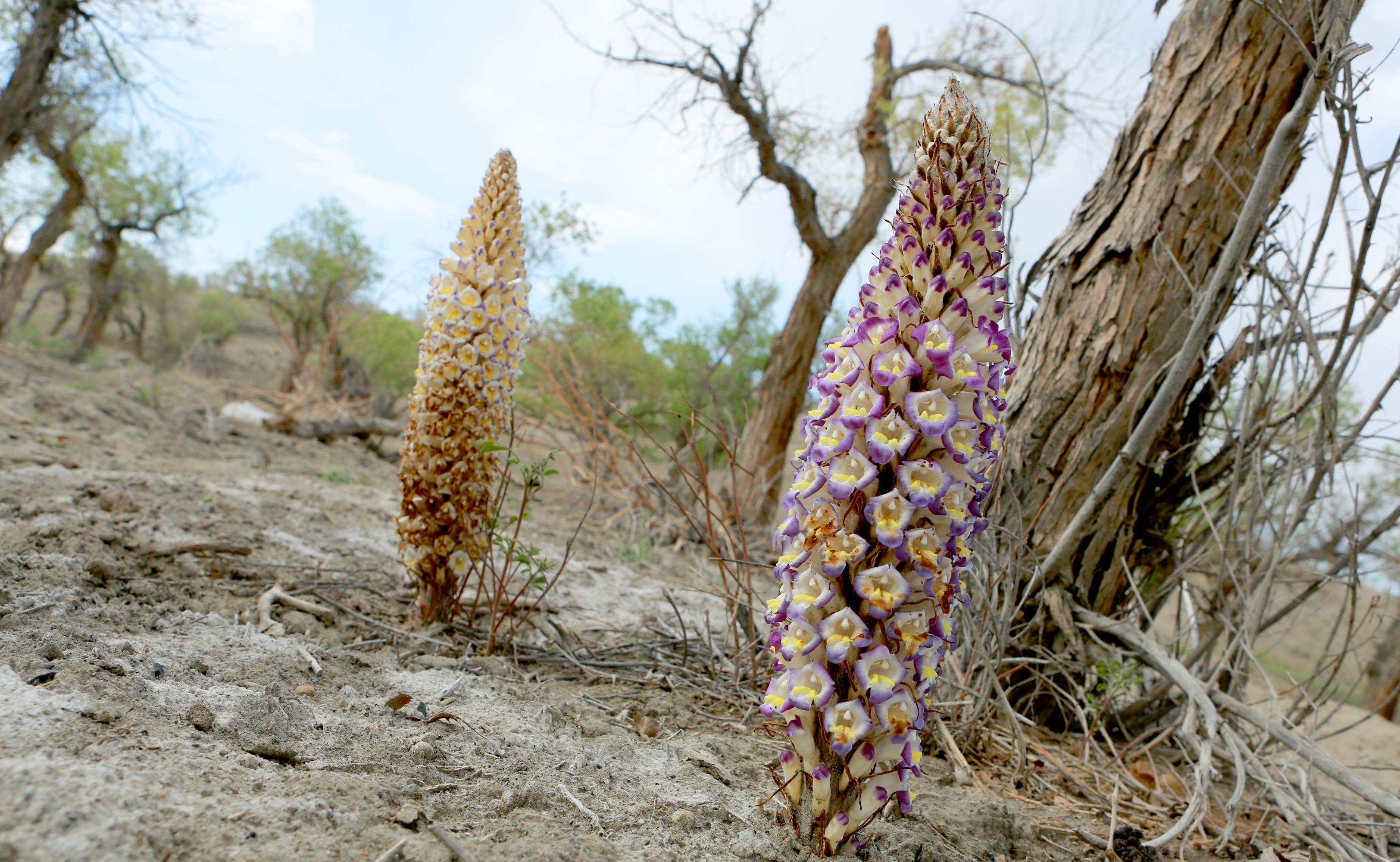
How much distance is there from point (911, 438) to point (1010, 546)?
1.56m

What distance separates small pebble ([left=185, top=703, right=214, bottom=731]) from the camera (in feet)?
5.75

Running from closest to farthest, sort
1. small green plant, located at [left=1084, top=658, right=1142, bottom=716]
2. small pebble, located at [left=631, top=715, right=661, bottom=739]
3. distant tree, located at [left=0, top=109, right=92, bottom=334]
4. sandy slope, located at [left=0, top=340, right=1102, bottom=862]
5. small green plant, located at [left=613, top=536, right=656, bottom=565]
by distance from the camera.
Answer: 1. sandy slope, located at [left=0, top=340, right=1102, bottom=862]
2. small pebble, located at [left=631, top=715, right=661, bottom=739]
3. small green plant, located at [left=1084, top=658, right=1142, bottom=716]
4. small green plant, located at [left=613, top=536, right=656, bottom=565]
5. distant tree, located at [left=0, top=109, right=92, bottom=334]

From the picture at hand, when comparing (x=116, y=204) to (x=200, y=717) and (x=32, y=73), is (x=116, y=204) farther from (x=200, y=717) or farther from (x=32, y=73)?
(x=200, y=717)

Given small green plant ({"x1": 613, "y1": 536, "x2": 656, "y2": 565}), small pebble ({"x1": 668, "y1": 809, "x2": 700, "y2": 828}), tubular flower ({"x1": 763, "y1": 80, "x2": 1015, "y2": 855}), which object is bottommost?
small pebble ({"x1": 668, "y1": 809, "x2": 700, "y2": 828})

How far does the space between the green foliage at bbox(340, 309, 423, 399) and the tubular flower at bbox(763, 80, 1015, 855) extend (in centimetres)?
1426

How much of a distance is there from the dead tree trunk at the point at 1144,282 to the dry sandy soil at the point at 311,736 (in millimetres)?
1246

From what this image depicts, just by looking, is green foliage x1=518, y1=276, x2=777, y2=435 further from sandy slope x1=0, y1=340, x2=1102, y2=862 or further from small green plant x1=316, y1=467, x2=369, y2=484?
sandy slope x1=0, y1=340, x2=1102, y2=862

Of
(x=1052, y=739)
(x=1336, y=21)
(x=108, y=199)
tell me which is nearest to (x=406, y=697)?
(x=1052, y=739)

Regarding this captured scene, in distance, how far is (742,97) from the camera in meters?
8.31

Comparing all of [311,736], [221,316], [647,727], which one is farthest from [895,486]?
[221,316]

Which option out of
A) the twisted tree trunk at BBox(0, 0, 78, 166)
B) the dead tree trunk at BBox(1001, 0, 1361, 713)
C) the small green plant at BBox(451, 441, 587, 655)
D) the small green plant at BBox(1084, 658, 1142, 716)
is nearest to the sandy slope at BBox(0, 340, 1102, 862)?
the small green plant at BBox(451, 441, 587, 655)

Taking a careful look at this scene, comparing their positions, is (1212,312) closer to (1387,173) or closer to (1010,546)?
(1387,173)

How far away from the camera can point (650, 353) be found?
13812 millimetres

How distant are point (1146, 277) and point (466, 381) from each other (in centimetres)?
276
